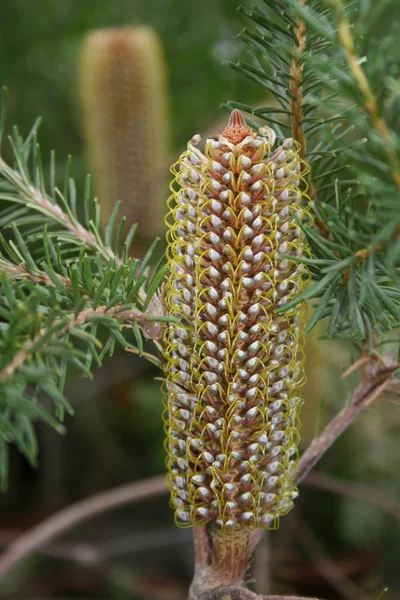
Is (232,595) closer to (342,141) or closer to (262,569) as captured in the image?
(342,141)

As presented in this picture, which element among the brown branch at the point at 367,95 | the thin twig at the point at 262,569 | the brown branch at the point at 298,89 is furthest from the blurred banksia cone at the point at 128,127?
the brown branch at the point at 367,95

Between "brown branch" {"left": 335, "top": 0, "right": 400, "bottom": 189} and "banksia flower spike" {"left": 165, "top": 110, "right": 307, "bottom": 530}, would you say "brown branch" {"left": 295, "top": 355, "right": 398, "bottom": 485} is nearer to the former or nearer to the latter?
"banksia flower spike" {"left": 165, "top": 110, "right": 307, "bottom": 530}

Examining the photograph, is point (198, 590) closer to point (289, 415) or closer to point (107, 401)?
point (289, 415)

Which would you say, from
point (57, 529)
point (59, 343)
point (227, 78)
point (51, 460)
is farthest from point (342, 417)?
point (227, 78)

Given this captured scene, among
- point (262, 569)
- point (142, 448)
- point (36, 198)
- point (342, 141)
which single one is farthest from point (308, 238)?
point (142, 448)

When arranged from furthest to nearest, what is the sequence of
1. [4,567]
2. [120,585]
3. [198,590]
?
[120,585] → [4,567] → [198,590]
